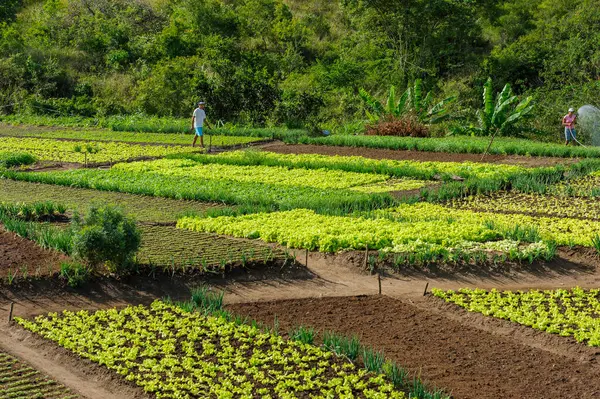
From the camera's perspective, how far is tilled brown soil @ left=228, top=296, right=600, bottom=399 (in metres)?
8.24

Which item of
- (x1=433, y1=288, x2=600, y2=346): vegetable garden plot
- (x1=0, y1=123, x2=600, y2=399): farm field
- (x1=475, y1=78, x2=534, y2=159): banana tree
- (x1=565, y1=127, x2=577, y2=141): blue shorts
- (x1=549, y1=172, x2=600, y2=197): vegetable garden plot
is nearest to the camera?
(x1=0, y1=123, x2=600, y2=399): farm field

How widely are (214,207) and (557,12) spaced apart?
1247 inches

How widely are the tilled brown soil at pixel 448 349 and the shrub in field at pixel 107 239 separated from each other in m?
1.79

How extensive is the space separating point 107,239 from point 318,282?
290cm

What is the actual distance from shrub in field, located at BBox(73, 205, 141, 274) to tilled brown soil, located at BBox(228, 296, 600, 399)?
1790 mm

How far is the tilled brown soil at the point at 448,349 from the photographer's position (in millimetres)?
8242

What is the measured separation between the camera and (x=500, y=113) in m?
31.0

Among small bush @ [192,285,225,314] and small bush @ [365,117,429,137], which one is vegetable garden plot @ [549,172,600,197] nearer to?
small bush @ [365,117,429,137]

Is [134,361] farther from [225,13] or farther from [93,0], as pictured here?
[93,0]

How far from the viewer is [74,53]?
158 feet

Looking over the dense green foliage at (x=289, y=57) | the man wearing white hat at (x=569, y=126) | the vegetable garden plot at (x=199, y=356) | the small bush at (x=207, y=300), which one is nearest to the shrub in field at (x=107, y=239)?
the vegetable garden plot at (x=199, y=356)

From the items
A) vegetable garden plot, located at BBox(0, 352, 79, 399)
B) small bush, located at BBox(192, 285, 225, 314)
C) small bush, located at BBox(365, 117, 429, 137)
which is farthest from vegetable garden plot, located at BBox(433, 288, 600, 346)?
small bush, located at BBox(365, 117, 429, 137)

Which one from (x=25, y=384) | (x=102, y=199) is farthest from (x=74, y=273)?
(x=102, y=199)

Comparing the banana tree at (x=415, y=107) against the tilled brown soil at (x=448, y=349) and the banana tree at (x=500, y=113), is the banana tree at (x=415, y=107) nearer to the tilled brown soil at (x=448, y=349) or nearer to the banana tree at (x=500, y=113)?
the banana tree at (x=500, y=113)
